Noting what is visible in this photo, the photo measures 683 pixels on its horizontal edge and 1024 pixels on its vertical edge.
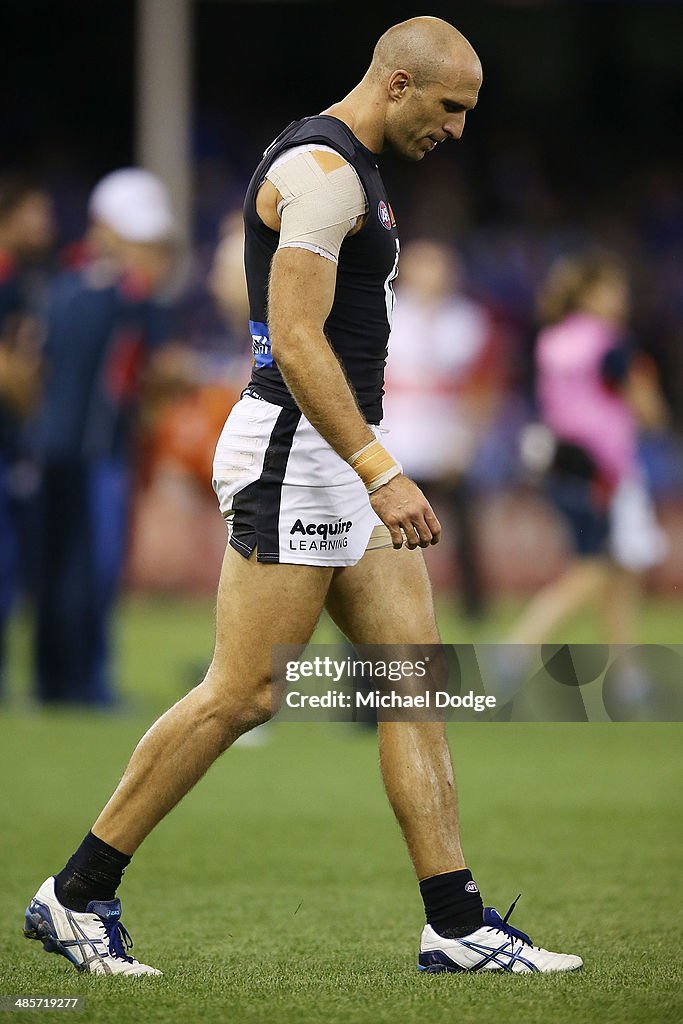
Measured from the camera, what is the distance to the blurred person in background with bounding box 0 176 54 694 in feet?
30.3

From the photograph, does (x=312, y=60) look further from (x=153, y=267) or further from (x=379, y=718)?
(x=379, y=718)

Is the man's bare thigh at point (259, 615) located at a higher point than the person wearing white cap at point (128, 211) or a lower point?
lower

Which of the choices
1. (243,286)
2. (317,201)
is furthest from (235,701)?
(243,286)

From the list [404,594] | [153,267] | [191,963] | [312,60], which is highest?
[312,60]

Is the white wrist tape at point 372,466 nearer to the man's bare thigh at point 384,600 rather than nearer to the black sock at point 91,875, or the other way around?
the man's bare thigh at point 384,600

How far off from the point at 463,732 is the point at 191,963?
14.8ft

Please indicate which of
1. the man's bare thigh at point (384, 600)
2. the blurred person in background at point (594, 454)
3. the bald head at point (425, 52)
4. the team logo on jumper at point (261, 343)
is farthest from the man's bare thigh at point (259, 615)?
the blurred person in background at point (594, 454)

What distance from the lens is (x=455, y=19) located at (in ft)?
69.9

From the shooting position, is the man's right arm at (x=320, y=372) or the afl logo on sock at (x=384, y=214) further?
the afl logo on sock at (x=384, y=214)

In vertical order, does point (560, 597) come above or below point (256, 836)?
above

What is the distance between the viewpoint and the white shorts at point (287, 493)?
13.3ft

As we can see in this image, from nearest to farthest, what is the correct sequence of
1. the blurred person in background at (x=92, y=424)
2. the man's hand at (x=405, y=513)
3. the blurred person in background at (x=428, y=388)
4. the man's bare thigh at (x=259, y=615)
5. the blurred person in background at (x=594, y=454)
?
the man's hand at (x=405, y=513) → the man's bare thigh at (x=259, y=615) → the blurred person in background at (x=594, y=454) → the blurred person in background at (x=92, y=424) → the blurred person in background at (x=428, y=388)

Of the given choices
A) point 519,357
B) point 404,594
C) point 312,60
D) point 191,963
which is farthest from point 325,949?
point 312,60

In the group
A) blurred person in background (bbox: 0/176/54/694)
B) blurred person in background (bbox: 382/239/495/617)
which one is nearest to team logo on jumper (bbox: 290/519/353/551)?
blurred person in background (bbox: 0/176/54/694)
